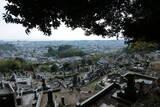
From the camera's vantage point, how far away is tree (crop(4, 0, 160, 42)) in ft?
10.6

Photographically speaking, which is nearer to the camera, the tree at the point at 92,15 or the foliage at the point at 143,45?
the tree at the point at 92,15

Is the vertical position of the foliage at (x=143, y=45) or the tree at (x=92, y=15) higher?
the tree at (x=92, y=15)

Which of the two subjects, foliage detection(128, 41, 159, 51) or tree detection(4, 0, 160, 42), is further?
foliage detection(128, 41, 159, 51)

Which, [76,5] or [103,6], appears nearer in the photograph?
[76,5]

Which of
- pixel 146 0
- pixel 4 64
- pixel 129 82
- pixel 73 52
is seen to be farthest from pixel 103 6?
pixel 73 52

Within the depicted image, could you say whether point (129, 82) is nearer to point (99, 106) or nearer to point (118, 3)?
point (99, 106)

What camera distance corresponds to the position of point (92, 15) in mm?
4062

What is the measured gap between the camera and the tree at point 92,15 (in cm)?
324

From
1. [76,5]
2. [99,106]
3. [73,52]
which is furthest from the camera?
[73,52]

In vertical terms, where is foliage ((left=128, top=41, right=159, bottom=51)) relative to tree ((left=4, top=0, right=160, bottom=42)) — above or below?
below

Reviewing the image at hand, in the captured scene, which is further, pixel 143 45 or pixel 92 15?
pixel 143 45

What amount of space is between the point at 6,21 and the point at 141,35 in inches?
155

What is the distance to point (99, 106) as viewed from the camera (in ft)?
19.2

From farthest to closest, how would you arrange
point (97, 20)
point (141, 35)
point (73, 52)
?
point (73, 52) → point (141, 35) → point (97, 20)
